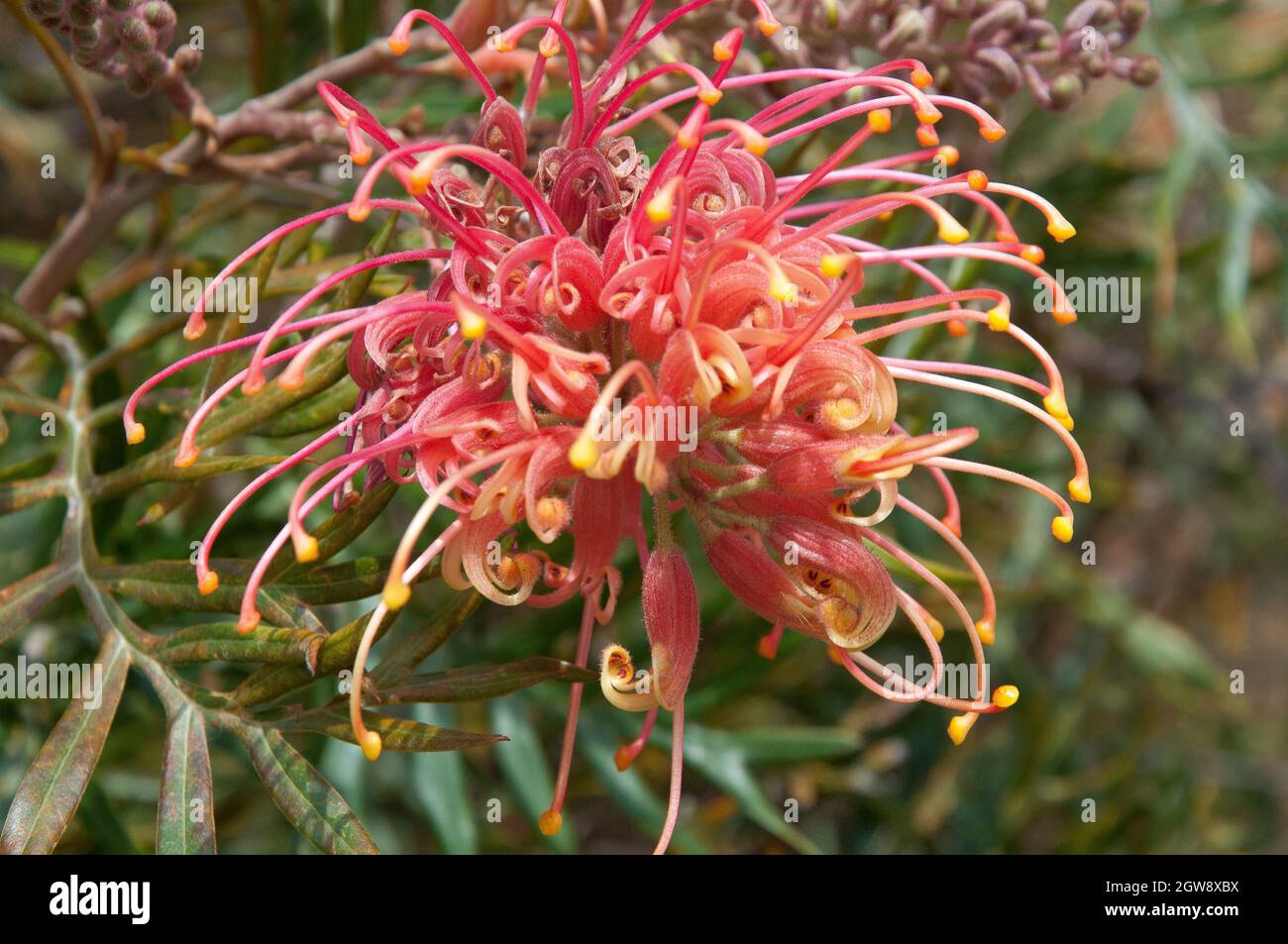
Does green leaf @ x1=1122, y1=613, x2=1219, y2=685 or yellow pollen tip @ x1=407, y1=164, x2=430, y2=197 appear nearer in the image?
yellow pollen tip @ x1=407, y1=164, x2=430, y2=197

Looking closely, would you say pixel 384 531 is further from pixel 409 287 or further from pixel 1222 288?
pixel 1222 288

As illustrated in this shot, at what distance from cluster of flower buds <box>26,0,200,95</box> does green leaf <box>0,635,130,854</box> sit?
0.45m

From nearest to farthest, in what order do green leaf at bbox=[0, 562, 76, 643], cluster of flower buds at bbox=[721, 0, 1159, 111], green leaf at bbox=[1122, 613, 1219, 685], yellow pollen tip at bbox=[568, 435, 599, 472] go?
yellow pollen tip at bbox=[568, 435, 599, 472] < green leaf at bbox=[0, 562, 76, 643] < cluster of flower buds at bbox=[721, 0, 1159, 111] < green leaf at bbox=[1122, 613, 1219, 685]

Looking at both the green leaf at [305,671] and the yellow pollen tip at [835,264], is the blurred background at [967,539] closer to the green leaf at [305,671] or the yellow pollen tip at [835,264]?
the green leaf at [305,671]

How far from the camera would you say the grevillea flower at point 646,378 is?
715 millimetres

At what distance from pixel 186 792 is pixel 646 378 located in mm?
407

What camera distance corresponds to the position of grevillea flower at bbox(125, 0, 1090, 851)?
2.35 feet

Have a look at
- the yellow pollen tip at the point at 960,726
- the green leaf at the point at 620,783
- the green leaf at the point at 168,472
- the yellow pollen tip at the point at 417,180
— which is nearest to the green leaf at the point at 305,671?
the green leaf at the point at 168,472

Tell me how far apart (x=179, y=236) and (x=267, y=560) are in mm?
747

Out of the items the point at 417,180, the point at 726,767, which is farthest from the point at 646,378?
the point at 726,767

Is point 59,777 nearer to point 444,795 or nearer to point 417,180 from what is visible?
point 417,180

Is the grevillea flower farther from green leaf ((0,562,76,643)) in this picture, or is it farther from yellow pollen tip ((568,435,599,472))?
green leaf ((0,562,76,643))

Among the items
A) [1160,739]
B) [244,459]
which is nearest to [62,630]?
[244,459]

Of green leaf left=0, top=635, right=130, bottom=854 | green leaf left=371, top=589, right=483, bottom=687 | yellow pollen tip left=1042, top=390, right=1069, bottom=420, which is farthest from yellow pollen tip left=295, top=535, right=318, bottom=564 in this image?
yellow pollen tip left=1042, top=390, right=1069, bottom=420
